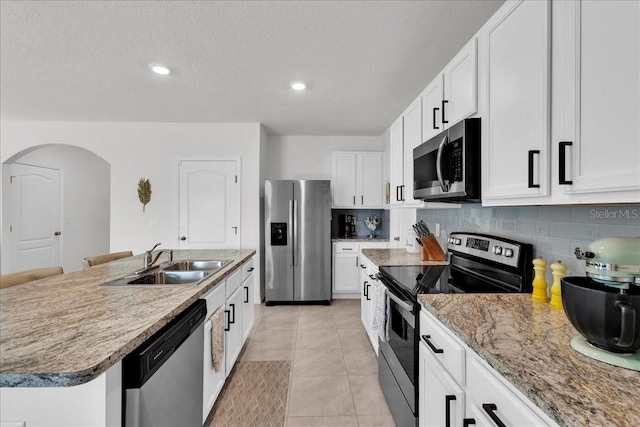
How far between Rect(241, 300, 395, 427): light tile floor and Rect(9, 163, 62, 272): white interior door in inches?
141

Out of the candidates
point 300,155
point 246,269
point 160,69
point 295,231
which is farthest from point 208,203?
point 160,69

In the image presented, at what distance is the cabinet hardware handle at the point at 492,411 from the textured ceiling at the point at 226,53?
6.37ft

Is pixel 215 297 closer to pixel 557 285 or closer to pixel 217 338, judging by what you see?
pixel 217 338

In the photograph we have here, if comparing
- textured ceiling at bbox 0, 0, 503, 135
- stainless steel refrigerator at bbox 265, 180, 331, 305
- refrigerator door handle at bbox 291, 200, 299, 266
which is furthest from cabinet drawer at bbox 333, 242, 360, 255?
textured ceiling at bbox 0, 0, 503, 135

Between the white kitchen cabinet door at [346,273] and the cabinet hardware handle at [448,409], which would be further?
the white kitchen cabinet door at [346,273]

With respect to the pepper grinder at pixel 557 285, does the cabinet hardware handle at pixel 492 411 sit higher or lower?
lower

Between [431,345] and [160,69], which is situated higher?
[160,69]

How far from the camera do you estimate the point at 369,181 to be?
4523 millimetres

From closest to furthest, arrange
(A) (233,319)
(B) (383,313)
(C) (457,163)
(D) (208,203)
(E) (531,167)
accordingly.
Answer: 1. (E) (531,167)
2. (C) (457,163)
3. (B) (383,313)
4. (A) (233,319)
5. (D) (208,203)

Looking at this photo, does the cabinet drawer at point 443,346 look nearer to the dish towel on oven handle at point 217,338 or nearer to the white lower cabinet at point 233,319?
the dish towel on oven handle at point 217,338

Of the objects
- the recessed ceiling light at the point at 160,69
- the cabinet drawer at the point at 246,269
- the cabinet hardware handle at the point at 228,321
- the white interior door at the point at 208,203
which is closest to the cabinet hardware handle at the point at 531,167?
the cabinet hardware handle at the point at 228,321

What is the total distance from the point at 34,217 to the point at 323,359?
4947 millimetres

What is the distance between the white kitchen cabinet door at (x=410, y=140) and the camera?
2.22 meters

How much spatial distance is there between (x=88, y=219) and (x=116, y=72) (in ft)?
13.5
